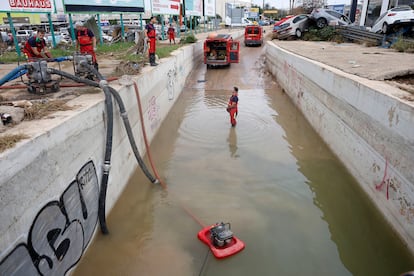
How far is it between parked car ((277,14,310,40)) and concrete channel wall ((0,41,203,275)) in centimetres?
2401

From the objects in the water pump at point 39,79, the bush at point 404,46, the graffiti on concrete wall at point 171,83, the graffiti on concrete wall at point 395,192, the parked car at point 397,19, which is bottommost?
the graffiti on concrete wall at point 395,192

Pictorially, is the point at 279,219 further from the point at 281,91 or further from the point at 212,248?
the point at 281,91

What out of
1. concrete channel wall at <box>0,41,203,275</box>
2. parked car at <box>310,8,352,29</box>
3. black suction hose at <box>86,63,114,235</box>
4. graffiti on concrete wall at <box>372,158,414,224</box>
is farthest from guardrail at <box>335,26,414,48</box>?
concrete channel wall at <box>0,41,203,275</box>

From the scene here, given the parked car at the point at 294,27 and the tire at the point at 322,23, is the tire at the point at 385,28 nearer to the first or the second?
the tire at the point at 322,23

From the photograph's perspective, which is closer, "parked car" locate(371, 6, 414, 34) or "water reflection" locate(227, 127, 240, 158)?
"water reflection" locate(227, 127, 240, 158)

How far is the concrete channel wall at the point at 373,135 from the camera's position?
18.3 feet

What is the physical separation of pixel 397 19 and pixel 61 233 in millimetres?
19653

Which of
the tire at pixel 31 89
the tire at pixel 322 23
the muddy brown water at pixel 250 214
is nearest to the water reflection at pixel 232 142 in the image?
the muddy brown water at pixel 250 214

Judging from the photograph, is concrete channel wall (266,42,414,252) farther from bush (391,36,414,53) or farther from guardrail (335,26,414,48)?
guardrail (335,26,414,48)

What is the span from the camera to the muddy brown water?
5.46m

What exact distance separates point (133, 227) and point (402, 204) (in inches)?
206

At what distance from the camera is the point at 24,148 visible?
12.7ft

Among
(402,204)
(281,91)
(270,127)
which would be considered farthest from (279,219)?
(281,91)

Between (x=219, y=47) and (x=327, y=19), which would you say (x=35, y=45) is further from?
(x=327, y=19)
